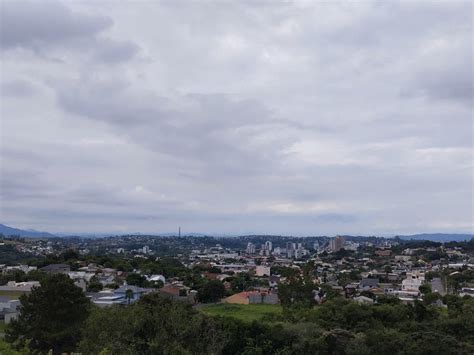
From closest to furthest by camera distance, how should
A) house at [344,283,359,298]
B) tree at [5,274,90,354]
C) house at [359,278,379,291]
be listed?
1. tree at [5,274,90,354]
2. house at [344,283,359,298]
3. house at [359,278,379,291]

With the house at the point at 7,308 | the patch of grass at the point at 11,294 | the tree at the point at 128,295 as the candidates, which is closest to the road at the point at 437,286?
the tree at the point at 128,295

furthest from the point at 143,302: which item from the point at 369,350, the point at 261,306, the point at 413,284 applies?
the point at 413,284

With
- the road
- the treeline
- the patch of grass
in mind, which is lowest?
the patch of grass

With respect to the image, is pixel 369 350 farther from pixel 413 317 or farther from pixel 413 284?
pixel 413 284

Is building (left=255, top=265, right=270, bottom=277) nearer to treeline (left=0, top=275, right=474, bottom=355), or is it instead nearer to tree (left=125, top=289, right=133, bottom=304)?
tree (left=125, top=289, right=133, bottom=304)

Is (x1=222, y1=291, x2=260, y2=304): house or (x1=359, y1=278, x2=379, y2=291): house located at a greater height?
(x1=359, y1=278, x2=379, y2=291): house

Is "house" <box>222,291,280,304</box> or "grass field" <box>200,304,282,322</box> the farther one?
"house" <box>222,291,280,304</box>

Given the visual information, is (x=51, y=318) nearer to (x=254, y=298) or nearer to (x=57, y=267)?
(x=254, y=298)

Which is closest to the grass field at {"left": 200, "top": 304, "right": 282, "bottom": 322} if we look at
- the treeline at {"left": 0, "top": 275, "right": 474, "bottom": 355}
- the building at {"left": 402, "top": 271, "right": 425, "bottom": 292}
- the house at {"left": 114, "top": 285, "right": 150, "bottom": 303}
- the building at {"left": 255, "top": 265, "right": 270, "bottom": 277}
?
the house at {"left": 114, "top": 285, "right": 150, "bottom": 303}
